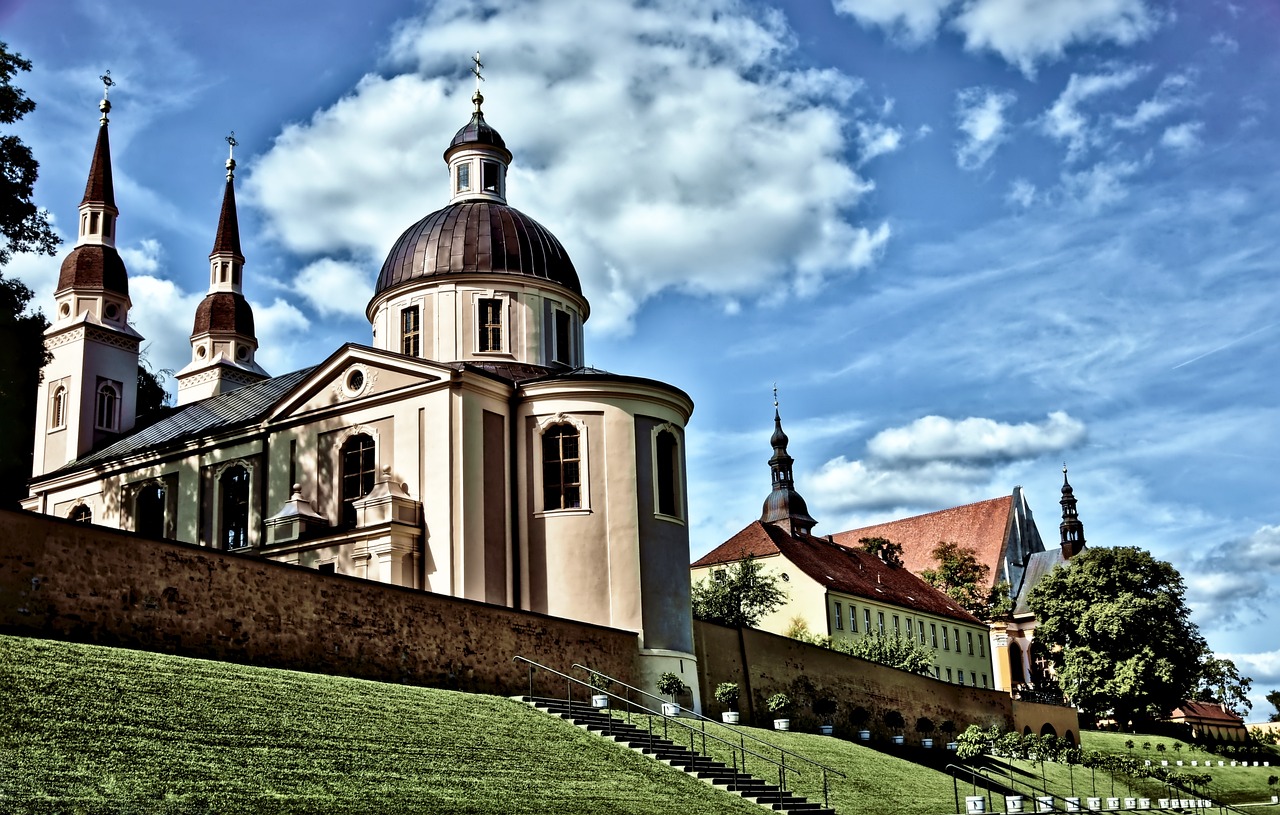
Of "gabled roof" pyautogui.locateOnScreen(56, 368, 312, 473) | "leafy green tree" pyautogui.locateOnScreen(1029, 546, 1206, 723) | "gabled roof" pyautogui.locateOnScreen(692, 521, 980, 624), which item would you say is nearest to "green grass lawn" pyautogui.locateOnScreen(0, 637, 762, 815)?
"gabled roof" pyautogui.locateOnScreen(56, 368, 312, 473)

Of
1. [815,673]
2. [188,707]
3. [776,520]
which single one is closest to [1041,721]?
[815,673]

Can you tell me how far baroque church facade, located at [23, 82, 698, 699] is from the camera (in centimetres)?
3378

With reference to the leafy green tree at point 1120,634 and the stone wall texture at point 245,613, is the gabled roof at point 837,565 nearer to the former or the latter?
the leafy green tree at point 1120,634

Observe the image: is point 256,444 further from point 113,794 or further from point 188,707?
point 113,794

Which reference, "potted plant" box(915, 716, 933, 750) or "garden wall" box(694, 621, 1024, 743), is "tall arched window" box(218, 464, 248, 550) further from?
"potted plant" box(915, 716, 933, 750)

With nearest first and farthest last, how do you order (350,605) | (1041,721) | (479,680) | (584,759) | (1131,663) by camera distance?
(584,759), (350,605), (479,680), (1041,721), (1131,663)

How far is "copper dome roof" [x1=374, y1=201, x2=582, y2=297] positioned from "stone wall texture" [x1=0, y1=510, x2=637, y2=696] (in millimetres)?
13728

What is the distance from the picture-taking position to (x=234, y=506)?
3838cm

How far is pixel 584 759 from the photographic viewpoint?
2291 cm

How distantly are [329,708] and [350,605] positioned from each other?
4552mm

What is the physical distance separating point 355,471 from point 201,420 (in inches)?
363

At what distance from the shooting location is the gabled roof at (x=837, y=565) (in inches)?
2704

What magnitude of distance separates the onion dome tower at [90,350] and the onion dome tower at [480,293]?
13.0m

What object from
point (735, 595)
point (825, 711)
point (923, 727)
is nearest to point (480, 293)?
point (825, 711)
